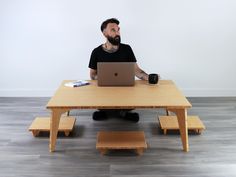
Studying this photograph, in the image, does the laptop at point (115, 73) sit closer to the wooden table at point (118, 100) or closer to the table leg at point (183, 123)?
the wooden table at point (118, 100)

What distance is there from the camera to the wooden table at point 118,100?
2551 mm

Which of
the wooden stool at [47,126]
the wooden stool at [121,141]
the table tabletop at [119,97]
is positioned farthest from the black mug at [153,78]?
the wooden stool at [47,126]

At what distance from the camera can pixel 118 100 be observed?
2.63 m

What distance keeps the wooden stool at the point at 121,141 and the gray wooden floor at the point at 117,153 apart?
8 centimetres

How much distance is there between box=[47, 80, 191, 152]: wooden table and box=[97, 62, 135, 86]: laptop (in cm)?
8

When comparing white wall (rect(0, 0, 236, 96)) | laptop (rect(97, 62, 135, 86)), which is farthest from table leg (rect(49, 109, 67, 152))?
white wall (rect(0, 0, 236, 96))

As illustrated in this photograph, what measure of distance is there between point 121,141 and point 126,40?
1.91m

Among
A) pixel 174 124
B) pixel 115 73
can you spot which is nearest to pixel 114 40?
pixel 115 73

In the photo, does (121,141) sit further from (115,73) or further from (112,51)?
(112,51)

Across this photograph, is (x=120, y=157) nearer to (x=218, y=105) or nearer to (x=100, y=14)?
(x=218, y=105)

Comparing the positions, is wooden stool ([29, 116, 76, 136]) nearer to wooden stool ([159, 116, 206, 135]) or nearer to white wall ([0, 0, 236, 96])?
wooden stool ([159, 116, 206, 135])

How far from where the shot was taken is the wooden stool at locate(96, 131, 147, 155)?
9.09 ft

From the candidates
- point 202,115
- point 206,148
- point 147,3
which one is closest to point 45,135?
point 206,148

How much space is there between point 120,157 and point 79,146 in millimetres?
431
